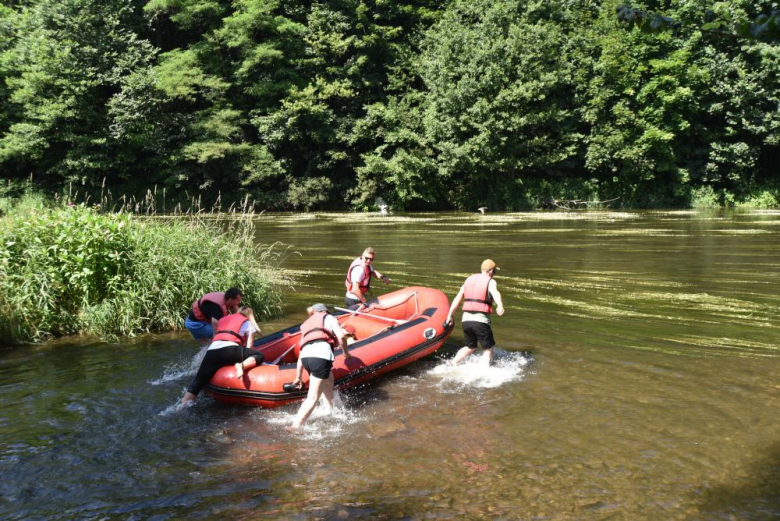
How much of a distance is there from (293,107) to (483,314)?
2898 cm

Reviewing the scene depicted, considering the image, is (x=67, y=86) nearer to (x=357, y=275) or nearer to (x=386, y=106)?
(x=386, y=106)

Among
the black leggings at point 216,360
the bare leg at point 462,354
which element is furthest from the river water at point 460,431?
the black leggings at point 216,360

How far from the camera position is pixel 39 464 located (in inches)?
209

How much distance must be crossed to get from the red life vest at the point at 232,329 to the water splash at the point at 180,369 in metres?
0.69

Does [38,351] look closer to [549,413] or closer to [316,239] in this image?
[549,413]

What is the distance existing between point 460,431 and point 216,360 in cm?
258

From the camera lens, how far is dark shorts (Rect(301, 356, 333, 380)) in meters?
6.12

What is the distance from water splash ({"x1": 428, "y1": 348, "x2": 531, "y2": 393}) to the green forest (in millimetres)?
26065

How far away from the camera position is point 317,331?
6.24 metres

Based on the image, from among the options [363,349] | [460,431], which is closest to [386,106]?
[363,349]

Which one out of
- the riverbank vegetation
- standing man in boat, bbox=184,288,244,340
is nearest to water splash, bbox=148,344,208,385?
standing man in boat, bbox=184,288,244,340

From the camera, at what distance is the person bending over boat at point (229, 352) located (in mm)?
6559

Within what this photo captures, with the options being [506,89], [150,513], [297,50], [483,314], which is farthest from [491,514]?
[297,50]

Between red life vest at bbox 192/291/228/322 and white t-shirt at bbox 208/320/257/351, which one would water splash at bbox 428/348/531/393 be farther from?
red life vest at bbox 192/291/228/322
